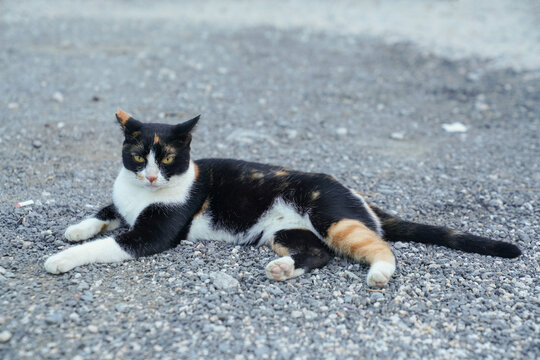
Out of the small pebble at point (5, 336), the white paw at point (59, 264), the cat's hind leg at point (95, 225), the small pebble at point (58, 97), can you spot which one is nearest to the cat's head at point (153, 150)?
the cat's hind leg at point (95, 225)

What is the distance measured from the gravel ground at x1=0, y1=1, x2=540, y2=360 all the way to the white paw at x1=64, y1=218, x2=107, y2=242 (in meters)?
0.09

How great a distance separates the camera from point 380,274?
345cm

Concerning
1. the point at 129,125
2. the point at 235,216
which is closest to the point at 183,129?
the point at 129,125

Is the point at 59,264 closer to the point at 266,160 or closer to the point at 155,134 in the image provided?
the point at 155,134

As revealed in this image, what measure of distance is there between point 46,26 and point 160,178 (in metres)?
9.52

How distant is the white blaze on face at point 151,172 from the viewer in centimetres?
381

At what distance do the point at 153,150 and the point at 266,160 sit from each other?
233cm

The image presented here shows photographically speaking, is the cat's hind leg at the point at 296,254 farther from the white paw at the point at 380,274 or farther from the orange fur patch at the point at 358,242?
the white paw at the point at 380,274

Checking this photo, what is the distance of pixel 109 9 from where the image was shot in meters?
13.9

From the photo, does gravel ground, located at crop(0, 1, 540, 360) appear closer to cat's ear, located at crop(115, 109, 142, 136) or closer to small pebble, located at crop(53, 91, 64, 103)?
small pebble, located at crop(53, 91, 64, 103)

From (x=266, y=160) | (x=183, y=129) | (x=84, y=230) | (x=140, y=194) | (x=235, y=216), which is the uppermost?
(x=183, y=129)

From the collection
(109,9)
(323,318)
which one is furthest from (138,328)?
(109,9)

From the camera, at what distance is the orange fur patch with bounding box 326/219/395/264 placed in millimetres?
3662

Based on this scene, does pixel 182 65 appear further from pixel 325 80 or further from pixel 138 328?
pixel 138 328
